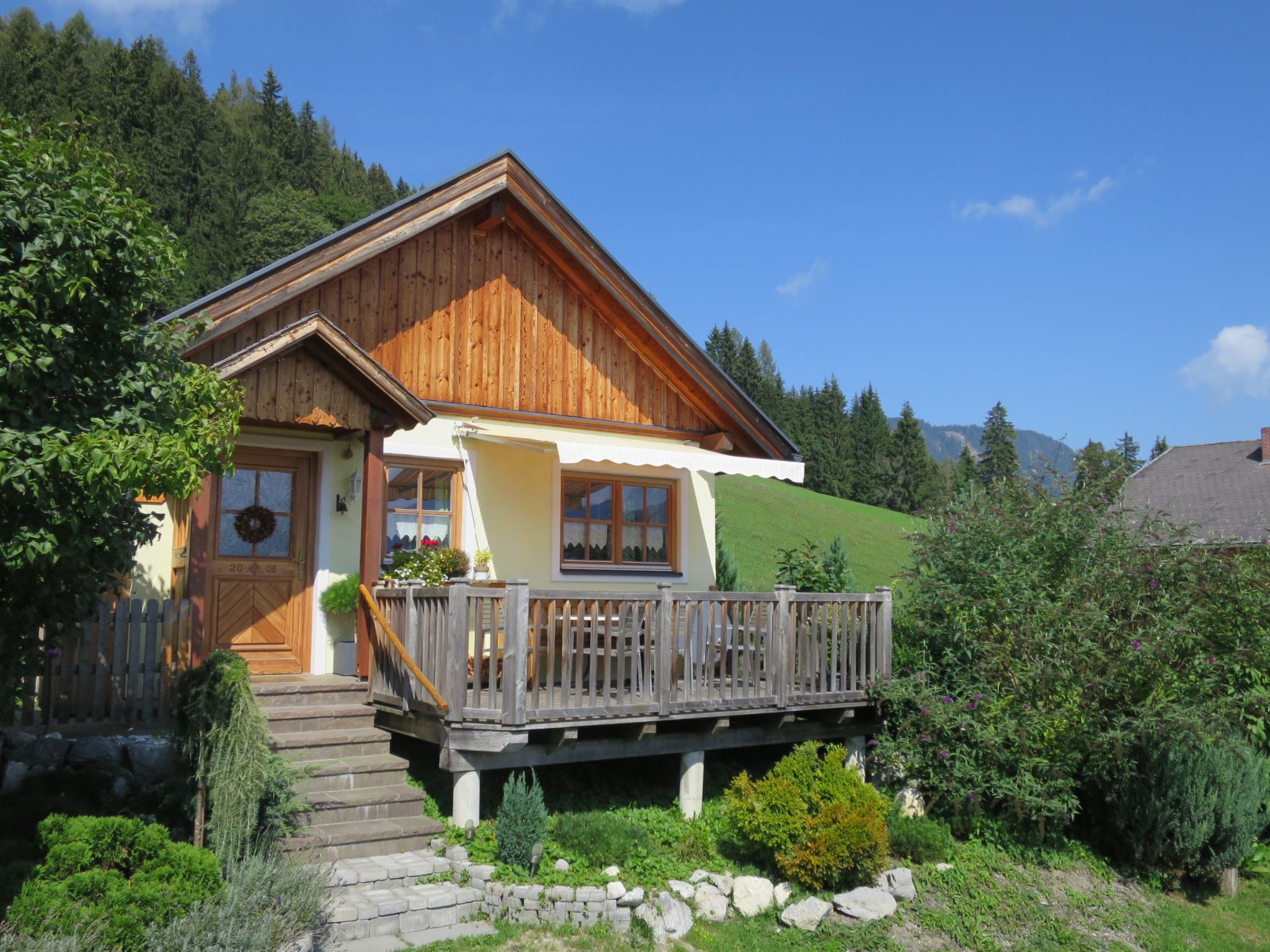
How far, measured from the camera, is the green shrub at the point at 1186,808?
A: 1081cm

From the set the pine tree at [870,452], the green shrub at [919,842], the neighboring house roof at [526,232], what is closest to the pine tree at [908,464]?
the pine tree at [870,452]

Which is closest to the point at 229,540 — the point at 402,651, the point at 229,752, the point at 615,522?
the point at 402,651

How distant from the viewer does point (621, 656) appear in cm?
933

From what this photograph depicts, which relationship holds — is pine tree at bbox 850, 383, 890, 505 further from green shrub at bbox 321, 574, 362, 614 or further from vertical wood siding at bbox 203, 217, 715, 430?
green shrub at bbox 321, 574, 362, 614

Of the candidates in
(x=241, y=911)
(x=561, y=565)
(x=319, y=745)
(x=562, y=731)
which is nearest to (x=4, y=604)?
(x=241, y=911)

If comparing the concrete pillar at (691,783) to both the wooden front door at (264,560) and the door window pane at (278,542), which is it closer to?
the wooden front door at (264,560)

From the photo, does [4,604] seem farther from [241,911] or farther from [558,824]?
[558,824]

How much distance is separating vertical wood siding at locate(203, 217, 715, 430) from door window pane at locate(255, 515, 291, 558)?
185 cm

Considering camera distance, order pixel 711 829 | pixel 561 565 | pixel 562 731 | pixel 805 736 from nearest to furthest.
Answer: pixel 562 731 → pixel 711 829 → pixel 805 736 → pixel 561 565

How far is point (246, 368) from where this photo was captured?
9156 millimetres

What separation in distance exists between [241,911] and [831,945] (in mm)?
4764

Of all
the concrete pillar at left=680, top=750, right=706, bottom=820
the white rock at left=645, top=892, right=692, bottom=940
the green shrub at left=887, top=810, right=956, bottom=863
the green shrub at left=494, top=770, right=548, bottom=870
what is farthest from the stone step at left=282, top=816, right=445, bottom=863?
the green shrub at left=887, top=810, right=956, bottom=863

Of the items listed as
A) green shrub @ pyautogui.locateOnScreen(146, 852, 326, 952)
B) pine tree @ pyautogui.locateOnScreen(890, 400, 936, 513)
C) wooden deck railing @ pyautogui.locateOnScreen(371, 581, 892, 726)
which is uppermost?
pine tree @ pyautogui.locateOnScreen(890, 400, 936, 513)

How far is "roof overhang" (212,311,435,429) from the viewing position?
913cm
